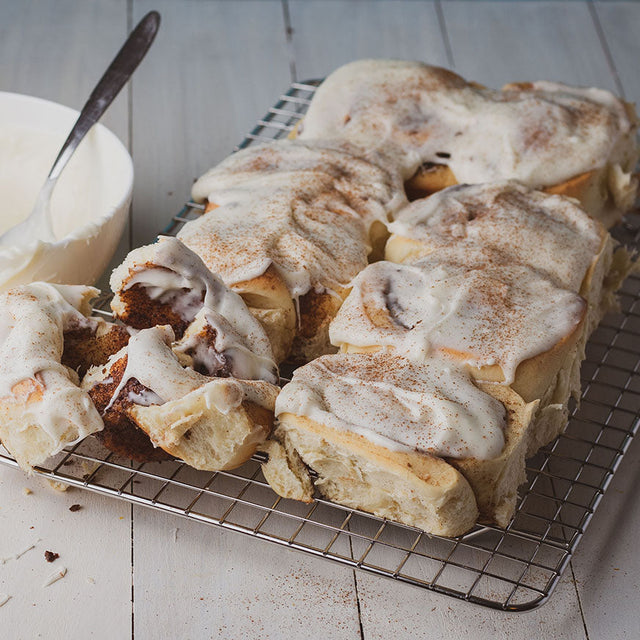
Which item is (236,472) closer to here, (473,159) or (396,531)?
(396,531)

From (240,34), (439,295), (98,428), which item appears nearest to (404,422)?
(439,295)

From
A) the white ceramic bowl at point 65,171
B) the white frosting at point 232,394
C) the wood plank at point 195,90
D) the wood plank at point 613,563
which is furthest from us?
the wood plank at point 195,90

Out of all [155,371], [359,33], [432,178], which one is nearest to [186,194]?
[432,178]

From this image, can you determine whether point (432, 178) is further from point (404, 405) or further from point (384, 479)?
point (384, 479)

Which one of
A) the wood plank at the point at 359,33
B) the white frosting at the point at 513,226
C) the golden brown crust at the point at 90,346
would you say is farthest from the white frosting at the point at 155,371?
the wood plank at the point at 359,33

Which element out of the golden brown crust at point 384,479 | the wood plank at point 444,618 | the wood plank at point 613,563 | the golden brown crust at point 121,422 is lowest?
the wood plank at point 613,563

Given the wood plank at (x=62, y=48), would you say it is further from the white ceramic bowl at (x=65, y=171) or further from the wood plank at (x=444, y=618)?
the wood plank at (x=444, y=618)

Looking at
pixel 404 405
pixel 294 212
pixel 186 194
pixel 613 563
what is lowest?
pixel 613 563
